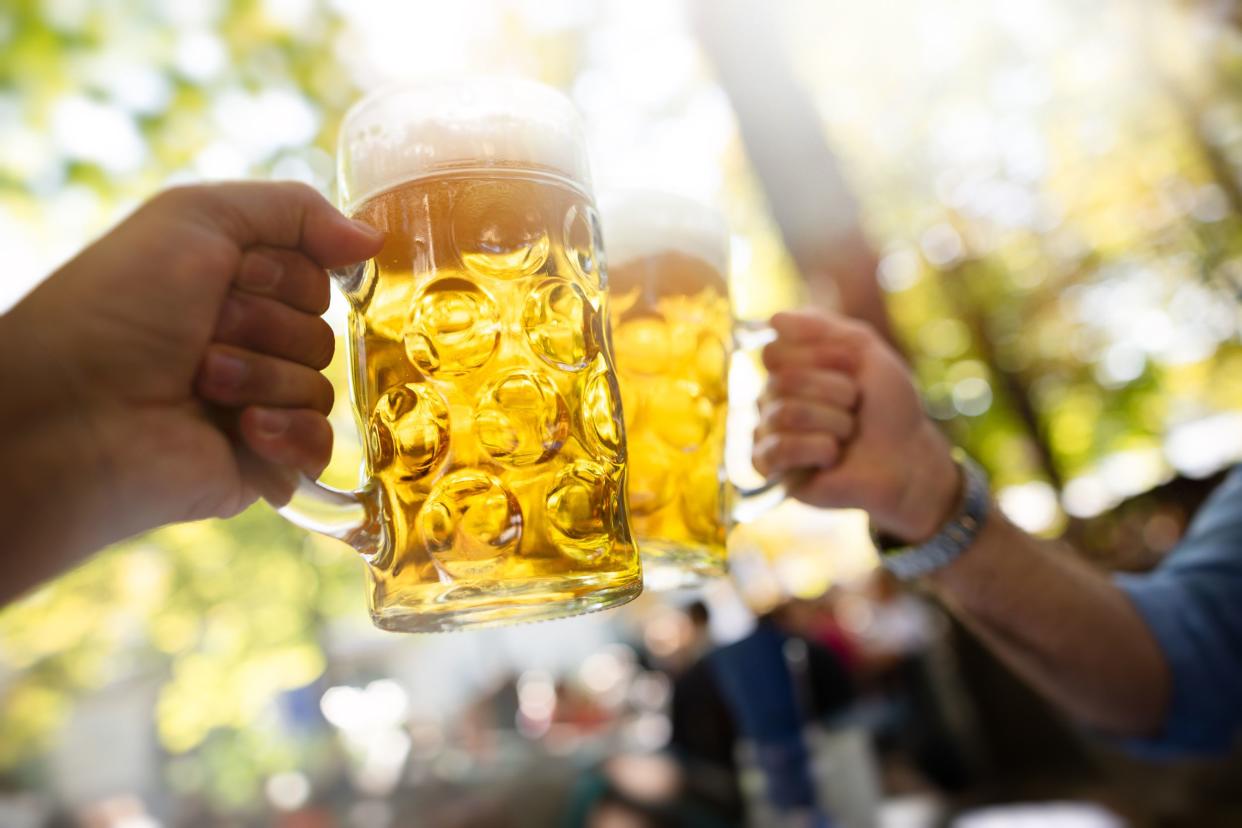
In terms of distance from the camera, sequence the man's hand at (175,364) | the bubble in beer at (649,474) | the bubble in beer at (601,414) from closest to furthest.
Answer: the man's hand at (175,364) < the bubble in beer at (601,414) < the bubble in beer at (649,474)

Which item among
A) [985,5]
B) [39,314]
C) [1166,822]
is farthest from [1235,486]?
[985,5]

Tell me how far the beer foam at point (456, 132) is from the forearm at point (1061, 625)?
2.90 ft

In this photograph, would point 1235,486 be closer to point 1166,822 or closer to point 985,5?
point 1166,822

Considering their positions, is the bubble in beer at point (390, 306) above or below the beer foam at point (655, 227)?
below

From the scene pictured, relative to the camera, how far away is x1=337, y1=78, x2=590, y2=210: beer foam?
2.28 feet

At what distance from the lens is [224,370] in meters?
0.66

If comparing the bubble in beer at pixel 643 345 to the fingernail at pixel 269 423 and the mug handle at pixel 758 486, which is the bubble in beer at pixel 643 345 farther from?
the fingernail at pixel 269 423

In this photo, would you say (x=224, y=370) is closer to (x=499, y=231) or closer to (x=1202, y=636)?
(x=499, y=231)

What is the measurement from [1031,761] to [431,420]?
4593 mm

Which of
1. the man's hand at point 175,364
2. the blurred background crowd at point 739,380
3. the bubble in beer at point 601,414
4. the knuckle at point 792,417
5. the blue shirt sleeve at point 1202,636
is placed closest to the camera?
the man's hand at point 175,364

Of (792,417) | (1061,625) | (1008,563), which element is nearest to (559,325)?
(792,417)

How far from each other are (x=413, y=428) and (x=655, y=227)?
1.44ft

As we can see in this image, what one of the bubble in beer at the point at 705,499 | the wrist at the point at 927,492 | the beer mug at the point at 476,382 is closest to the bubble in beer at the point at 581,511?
the beer mug at the point at 476,382

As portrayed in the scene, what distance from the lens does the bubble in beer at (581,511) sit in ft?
2.17
